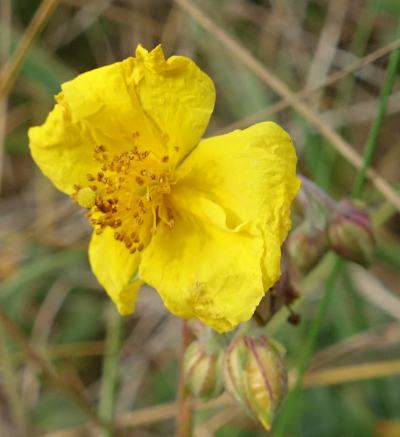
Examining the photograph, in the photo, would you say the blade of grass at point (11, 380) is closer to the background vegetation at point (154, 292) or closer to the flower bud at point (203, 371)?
the background vegetation at point (154, 292)

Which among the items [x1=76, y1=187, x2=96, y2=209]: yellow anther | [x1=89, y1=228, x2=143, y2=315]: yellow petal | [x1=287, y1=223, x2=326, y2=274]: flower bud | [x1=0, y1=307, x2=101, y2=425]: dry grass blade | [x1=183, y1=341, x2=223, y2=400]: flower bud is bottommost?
[x1=0, y1=307, x2=101, y2=425]: dry grass blade

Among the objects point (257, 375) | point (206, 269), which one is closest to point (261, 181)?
point (206, 269)

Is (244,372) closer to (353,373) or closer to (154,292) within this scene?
(353,373)

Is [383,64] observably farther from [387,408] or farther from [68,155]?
[68,155]

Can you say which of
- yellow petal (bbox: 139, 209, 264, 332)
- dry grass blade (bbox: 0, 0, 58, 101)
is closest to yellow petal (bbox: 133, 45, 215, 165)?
yellow petal (bbox: 139, 209, 264, 332)

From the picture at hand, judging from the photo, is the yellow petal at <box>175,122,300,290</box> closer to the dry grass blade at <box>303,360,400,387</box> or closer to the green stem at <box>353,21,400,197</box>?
the green stem at <box>353,21,400,197</box>

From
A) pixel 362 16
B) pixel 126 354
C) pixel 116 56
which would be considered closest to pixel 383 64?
pixel 362 16

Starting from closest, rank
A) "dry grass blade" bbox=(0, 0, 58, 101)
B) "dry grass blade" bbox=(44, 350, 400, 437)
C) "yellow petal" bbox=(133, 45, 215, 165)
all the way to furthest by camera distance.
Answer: "yellow petal" bbox=(133, 45, 215, 165)
"dry grass blade" bbox=(0, 0, 58, 101)
"dry grass blade" bbox=(44, 350, 400, 437)
